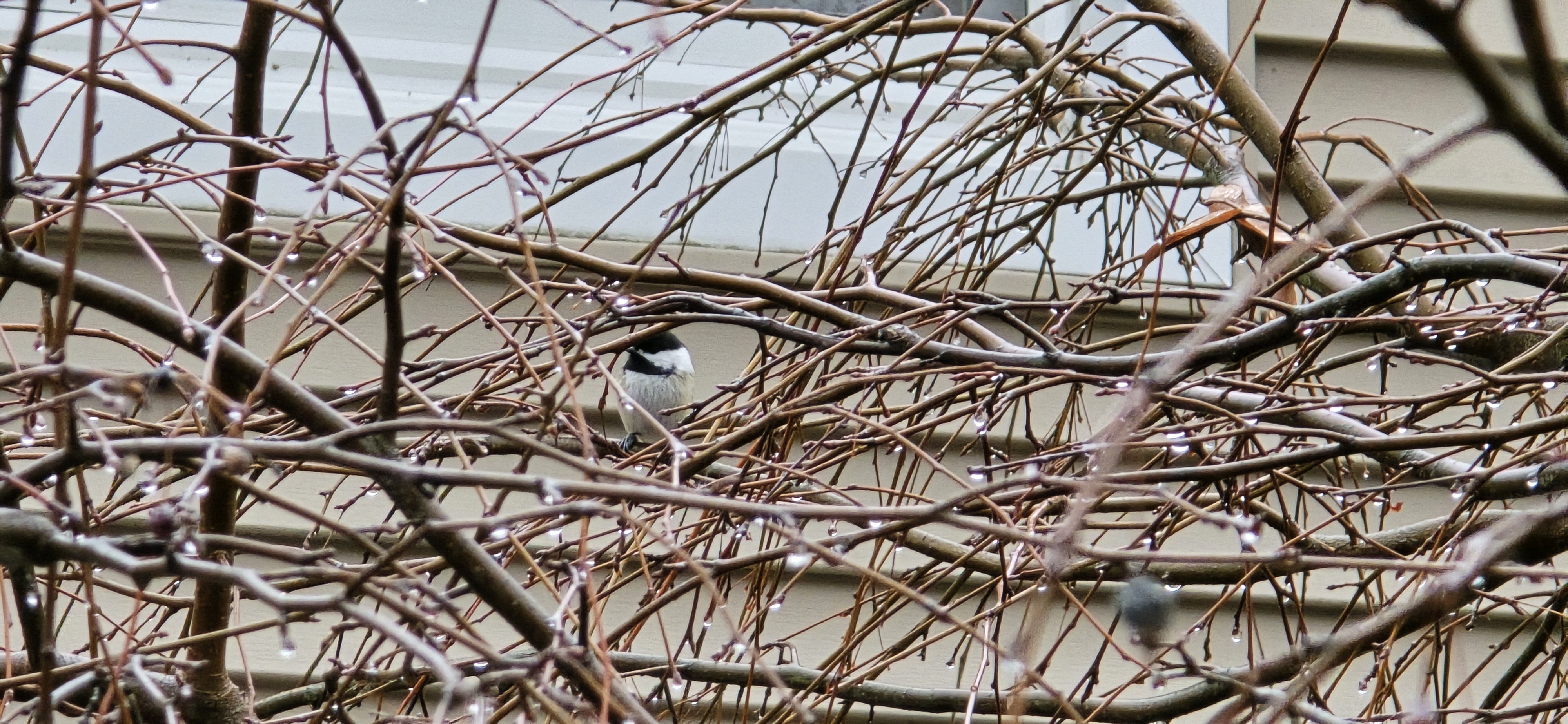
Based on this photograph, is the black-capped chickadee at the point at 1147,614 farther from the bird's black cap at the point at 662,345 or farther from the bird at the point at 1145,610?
the bird's black cap at the point at 662,345

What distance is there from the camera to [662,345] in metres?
3.59

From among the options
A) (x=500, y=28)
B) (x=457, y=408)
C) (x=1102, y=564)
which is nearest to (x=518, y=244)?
(x=457, y=408)

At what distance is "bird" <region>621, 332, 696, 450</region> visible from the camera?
3.49m

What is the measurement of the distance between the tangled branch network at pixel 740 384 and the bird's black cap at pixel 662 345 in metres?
0.11

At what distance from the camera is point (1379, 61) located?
355 centimetres

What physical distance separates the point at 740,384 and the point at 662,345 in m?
1.90

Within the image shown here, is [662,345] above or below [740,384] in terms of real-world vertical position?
above

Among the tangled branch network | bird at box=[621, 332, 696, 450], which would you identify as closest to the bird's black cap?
bird at box=[621, 332, 696, 450]

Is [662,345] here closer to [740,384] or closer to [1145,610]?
[740,384]

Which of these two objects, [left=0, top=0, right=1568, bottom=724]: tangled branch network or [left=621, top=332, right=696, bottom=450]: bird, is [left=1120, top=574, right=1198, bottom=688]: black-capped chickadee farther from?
[left=621, top=332, right=696, bottom=450]: bird

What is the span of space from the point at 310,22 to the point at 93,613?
49 centimetres

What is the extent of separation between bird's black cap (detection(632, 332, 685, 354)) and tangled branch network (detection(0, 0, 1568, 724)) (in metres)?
0.11

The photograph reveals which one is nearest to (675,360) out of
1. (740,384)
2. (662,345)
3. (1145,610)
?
(662,345)

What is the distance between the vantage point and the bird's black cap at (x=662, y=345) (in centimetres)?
347
